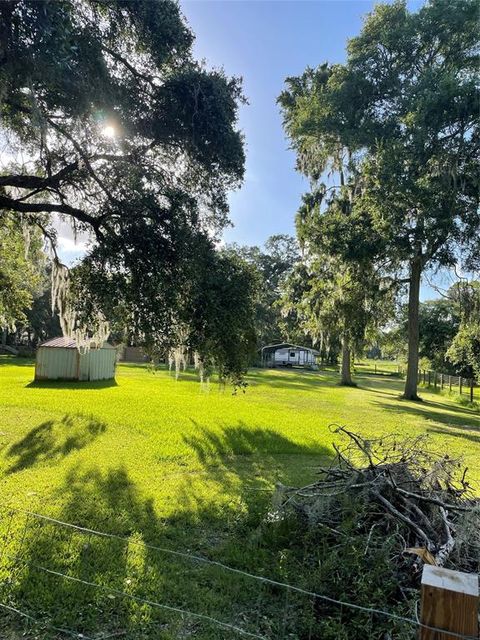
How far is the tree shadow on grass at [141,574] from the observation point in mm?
2580

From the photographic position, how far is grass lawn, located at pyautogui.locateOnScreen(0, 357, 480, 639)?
2.74m

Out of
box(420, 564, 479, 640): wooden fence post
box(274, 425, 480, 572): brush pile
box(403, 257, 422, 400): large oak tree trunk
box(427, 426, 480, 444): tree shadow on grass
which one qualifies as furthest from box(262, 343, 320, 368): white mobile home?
box(420, 564, 479, 640): wooden fence post

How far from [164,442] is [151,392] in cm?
777

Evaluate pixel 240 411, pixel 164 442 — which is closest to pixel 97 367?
pixel 240 411

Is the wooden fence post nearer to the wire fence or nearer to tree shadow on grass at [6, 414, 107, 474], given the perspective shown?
the wire fence

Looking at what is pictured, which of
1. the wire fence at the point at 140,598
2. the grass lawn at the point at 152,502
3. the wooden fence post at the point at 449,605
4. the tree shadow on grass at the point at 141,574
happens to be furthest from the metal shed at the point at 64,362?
the wooden fence post at the point at 449,605

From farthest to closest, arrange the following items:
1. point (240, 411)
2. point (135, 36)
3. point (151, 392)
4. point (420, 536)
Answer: point (151, 392), point (240, 411), point (135, 36), point (420, 536)

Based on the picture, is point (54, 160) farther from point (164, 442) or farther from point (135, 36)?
point (164, 442)

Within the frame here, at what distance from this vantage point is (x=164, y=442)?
7.38 meters

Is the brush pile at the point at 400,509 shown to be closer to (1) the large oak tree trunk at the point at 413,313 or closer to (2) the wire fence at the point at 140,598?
(2) the wire fence at the point at 140,598

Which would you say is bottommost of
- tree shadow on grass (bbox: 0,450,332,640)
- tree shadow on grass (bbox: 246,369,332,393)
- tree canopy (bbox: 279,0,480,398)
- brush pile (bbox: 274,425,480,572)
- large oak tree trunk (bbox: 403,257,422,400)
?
tree shadow on grass (bbox: 246,369,332,393)

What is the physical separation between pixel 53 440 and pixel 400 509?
6.01 m

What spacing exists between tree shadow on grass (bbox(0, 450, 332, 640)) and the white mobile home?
39789 mm

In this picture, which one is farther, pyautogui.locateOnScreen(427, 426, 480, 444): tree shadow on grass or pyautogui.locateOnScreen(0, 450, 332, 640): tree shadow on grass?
pyautogui.locateOnScreen(427, 426, 480, 444): tree shadow on grass
